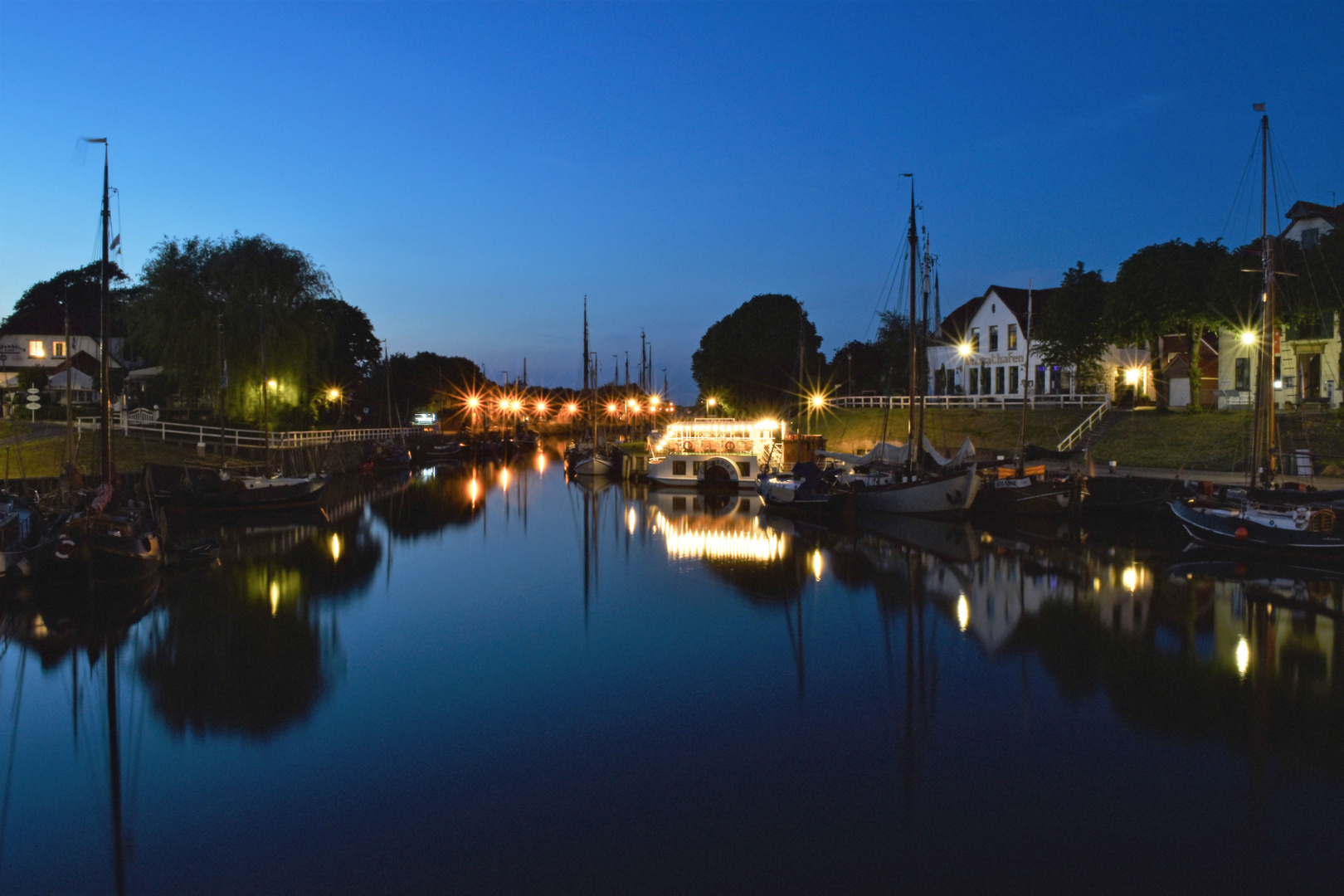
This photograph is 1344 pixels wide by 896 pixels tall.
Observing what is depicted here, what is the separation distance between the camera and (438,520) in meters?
35.2

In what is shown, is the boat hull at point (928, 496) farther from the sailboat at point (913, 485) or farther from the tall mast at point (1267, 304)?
the tall mast at point (1267, 304)

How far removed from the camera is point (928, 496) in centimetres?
3216

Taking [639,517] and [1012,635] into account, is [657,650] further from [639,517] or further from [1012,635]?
[639,517]

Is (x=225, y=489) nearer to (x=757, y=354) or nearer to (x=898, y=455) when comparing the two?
(x=898, y=455)

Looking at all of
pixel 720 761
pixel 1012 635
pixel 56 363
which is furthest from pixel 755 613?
pixel 56 363

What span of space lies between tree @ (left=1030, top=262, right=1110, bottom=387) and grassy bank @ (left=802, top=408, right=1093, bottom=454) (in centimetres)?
245

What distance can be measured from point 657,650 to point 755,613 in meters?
3.30

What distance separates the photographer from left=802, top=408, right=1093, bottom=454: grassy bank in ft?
148

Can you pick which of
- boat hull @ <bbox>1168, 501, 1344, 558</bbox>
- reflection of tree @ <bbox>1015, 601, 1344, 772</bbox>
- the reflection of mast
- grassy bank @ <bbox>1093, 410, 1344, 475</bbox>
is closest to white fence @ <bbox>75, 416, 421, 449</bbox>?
the reflection of mast

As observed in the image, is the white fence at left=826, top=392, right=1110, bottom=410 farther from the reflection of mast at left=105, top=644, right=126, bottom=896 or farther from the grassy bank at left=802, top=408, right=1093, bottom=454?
the reflection of mast at left=105, top=644, right=126, bottom=896

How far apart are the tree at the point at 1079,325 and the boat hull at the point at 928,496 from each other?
18.7 metres

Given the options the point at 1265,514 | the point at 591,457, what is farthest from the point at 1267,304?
the point at 591,457

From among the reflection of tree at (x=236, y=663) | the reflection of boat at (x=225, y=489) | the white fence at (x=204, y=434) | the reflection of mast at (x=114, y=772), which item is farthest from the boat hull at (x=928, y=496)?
the white fence at (x=204, y=434)

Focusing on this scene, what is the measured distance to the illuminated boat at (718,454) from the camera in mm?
45156
